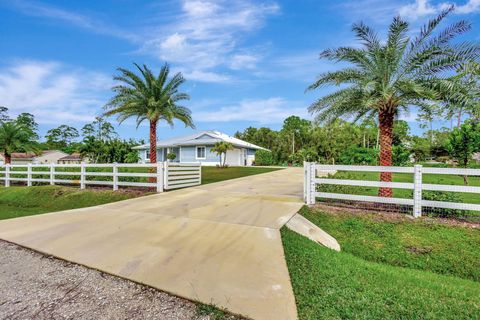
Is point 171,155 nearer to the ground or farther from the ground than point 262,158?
farther from the ground

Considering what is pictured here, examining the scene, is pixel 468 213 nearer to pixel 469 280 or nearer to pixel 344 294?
pixel 469 280

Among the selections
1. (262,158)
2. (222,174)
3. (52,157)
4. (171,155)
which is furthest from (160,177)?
(52,157)

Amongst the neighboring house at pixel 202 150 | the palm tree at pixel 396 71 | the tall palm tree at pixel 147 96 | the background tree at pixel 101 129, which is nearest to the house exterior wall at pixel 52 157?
the background tree at pixel 101 129

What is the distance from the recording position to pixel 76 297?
289 centimetres

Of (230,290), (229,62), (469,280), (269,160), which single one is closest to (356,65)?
(469,280)

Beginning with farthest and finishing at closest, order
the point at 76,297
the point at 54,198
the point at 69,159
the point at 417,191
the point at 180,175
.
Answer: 1. the point at 69,159
2. the point at 180,175
3. the point at 54,198
4. the point at 417,191
5. the point at 76,297

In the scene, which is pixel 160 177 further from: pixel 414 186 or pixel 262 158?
pixel 262 158

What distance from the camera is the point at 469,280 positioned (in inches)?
162

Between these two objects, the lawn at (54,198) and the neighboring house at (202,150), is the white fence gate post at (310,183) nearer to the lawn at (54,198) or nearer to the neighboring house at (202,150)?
the lawn at (54,198)

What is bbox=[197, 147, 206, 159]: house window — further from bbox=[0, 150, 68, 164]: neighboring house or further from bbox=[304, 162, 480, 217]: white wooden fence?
bbox=[0, 150, 68, 164]: neighboring house

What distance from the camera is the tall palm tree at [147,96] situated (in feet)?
39.8

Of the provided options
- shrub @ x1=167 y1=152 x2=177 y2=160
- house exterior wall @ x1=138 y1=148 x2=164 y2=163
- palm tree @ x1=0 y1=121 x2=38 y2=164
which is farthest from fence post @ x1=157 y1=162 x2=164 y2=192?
house exterior wall @ x1=138 y1=148 x2=164 y2=163

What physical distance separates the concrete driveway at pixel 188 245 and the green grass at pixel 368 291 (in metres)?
0.21

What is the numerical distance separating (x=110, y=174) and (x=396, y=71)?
10663 millimetres
